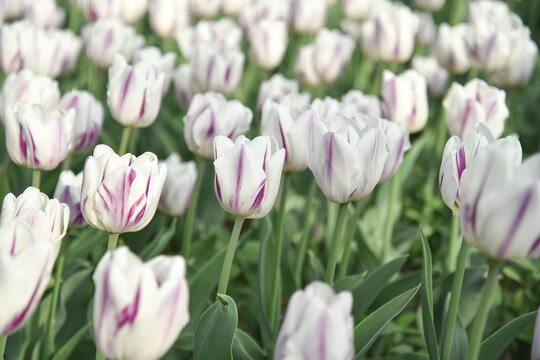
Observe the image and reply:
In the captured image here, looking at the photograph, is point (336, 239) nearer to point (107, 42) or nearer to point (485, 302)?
point (485, 302)

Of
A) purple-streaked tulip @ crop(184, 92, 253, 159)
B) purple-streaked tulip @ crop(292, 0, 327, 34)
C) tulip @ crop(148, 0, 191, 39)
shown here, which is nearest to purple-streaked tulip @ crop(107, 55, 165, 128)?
purple-streaked tulip @ crop(184, 92, 253, 159)

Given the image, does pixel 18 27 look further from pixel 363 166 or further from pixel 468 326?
pixel 468 326

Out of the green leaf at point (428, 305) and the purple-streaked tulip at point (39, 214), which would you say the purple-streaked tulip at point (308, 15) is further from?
the purple-streaked tulip at point (39, 214)

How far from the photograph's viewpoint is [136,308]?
0.85 metres

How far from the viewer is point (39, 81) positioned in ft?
5.92

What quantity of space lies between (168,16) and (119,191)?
1.96 meters

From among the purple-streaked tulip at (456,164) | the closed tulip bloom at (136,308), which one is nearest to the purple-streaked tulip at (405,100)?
the purple-streaked tulip at (456,164)

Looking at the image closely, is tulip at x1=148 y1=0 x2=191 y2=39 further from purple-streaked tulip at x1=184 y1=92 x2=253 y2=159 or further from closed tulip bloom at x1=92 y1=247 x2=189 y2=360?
closed tulip bloom at x1=92 y1=247 x2=189 y2=360

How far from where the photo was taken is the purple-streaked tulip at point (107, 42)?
2533mm

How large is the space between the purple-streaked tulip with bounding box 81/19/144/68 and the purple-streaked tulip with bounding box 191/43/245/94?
40cm

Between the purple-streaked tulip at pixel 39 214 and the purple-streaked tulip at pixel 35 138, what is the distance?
1.03ft

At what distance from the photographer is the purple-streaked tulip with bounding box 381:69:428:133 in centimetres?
194

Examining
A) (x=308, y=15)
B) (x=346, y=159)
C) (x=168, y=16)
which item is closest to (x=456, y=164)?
(x=346, y=159)

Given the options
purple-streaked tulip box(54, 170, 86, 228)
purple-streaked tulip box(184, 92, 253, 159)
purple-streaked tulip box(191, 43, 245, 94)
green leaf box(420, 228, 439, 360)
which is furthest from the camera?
purple-streaked tulip box(191, 43, 245, 94)
